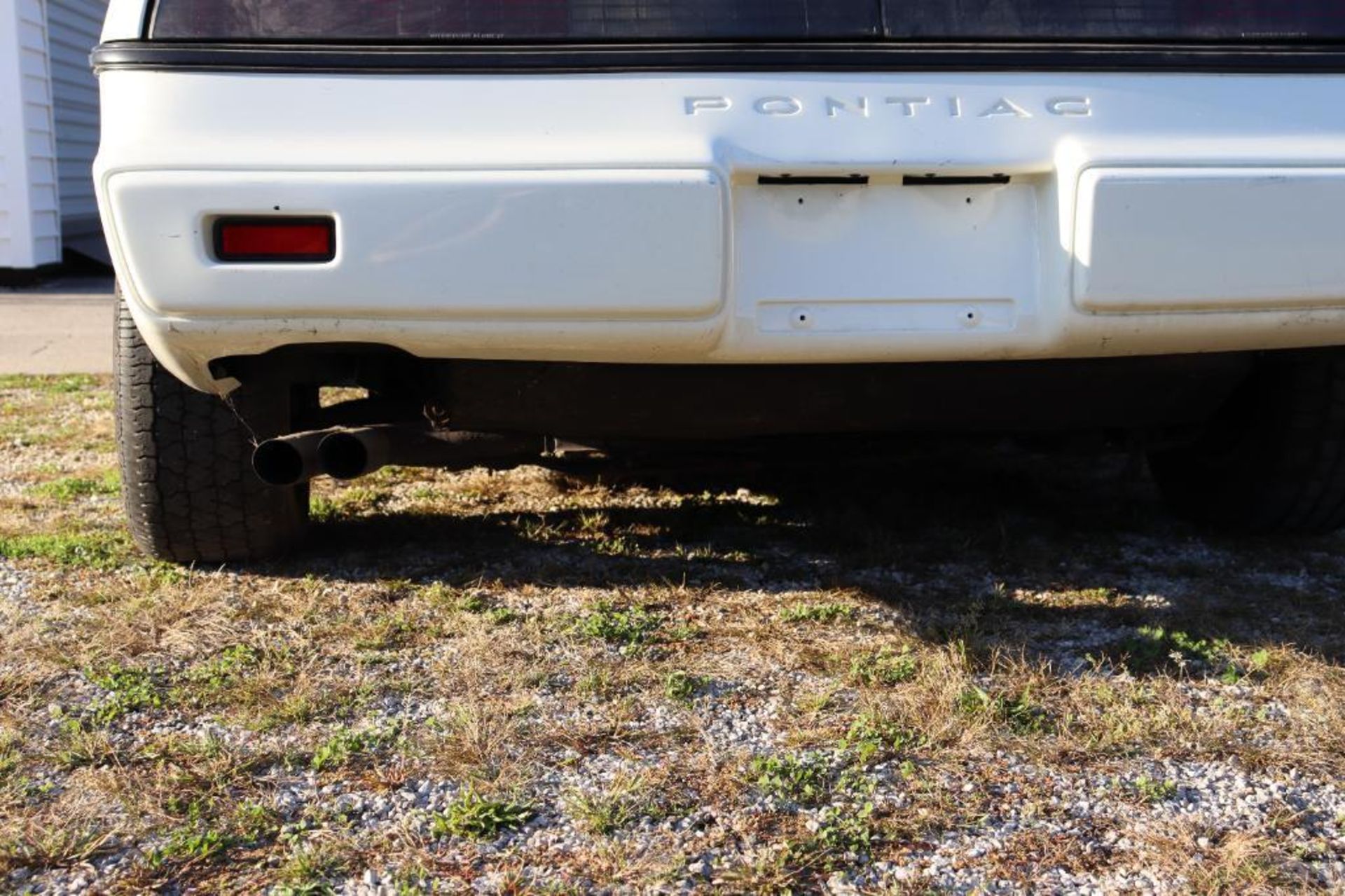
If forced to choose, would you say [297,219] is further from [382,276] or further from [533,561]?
[533,561]

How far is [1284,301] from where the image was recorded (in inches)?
88.3

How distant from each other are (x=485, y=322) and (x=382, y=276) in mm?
183

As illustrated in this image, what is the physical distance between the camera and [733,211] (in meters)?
2.14

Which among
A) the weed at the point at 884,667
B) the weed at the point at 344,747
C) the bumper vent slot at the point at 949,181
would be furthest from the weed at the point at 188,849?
the bumper vent slot at the point at 949,181

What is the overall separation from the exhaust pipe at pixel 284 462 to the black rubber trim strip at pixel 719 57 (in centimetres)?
68

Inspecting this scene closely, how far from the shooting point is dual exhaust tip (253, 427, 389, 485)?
7.89ft

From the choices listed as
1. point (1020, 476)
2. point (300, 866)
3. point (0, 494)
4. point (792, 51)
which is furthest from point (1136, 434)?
point (0, 494)

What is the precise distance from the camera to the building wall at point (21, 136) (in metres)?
9.60

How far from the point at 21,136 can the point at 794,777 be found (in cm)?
965

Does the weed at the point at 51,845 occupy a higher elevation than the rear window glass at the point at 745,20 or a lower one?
lower

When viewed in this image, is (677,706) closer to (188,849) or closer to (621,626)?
(621,626)

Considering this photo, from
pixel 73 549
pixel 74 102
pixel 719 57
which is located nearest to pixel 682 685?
pixel 719 57

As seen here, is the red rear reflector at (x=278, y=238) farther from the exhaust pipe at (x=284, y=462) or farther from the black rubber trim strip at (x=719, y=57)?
the exhaust pipe at (x=284, y=462)

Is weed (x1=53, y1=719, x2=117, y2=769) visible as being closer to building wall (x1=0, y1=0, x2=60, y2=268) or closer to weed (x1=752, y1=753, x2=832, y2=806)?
weed (x1=752, y1=753, x2=832, y2=806)
